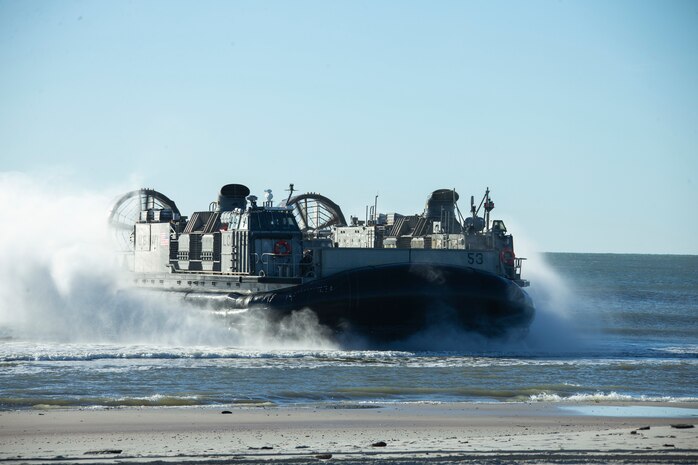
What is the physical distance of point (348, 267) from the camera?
2144 cm

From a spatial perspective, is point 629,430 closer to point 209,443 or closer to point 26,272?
point 209,443

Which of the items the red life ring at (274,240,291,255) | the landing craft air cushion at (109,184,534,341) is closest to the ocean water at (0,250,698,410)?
the landing craft air cushion at (109,184,534,341)

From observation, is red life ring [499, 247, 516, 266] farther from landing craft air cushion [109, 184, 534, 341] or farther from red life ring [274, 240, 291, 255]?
red life ring [274, 240, 291, 255]

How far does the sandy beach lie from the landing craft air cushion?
23.2 ft

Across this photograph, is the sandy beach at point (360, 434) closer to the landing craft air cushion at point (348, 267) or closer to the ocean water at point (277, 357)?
the ocean water at point (277, 357)

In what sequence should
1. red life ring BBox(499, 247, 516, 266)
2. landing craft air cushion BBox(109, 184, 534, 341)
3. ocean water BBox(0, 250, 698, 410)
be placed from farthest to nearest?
red life ring BBox(499, 247, 516, 266)
landing craft air cushion BBox(109, 184, 534, 341)
ocean water BBox(0, 250, 698, 410)

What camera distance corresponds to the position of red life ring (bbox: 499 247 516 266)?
22719 mm

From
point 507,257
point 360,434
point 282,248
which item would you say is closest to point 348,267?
point 282,248

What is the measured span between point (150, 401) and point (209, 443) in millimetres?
3241

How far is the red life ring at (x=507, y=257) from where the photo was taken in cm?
A: 2272

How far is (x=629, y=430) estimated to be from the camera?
36.2 ft

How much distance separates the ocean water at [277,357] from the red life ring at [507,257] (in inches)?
68.6

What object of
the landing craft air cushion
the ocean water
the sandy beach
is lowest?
the sandy beach

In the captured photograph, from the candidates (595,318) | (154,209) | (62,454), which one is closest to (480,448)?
(62,454)
